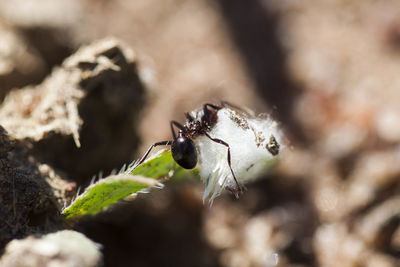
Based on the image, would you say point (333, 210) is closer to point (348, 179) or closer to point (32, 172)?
point (348, 179)

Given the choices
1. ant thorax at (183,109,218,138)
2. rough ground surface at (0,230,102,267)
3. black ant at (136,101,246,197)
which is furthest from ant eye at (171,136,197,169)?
rough ground surface at (0,230,102,267)

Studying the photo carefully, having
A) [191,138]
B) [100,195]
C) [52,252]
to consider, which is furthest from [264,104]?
[52,252]

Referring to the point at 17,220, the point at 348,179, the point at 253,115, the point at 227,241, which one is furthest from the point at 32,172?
the point at 348,179

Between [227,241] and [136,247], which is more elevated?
[227,241]

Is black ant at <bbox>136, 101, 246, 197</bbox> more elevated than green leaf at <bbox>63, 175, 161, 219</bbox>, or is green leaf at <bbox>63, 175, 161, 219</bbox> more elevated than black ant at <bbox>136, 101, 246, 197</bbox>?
black ant at <bbox>136, 101, 246, 197</bbox>

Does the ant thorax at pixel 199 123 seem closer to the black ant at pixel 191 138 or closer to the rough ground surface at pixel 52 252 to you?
the black ant at pixel 191 138

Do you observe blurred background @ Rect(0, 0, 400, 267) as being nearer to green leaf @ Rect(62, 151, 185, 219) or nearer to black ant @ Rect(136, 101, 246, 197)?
black ant @ Rect(136, 101, 246, 197)
